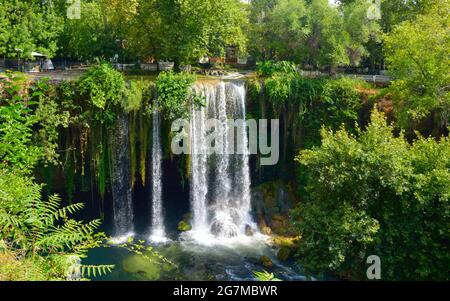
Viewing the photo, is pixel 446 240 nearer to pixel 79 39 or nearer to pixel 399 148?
pixel 399 148

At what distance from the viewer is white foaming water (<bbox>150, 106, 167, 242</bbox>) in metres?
18.4

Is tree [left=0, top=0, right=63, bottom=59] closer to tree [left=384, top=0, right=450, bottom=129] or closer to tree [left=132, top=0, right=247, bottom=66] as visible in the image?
tree [left=132, top=0, right=247, bottom=66]

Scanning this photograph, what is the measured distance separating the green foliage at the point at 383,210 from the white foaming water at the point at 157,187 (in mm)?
8468

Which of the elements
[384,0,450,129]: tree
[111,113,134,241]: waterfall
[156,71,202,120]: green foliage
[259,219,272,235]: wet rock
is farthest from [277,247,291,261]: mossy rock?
[384,0,450,129]: tree

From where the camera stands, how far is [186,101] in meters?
18.4

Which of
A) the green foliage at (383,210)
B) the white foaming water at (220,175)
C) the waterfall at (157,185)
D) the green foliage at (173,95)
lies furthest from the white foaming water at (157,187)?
the green foliage at (383,210)

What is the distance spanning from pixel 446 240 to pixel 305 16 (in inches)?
753

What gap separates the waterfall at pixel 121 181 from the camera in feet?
59.7

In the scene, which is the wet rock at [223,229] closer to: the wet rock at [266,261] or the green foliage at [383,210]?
the wet rock at [266,261]

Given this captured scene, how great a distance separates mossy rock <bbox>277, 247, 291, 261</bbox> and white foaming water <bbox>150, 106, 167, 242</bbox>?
5275 mm

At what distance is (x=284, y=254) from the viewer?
55.2 feet
